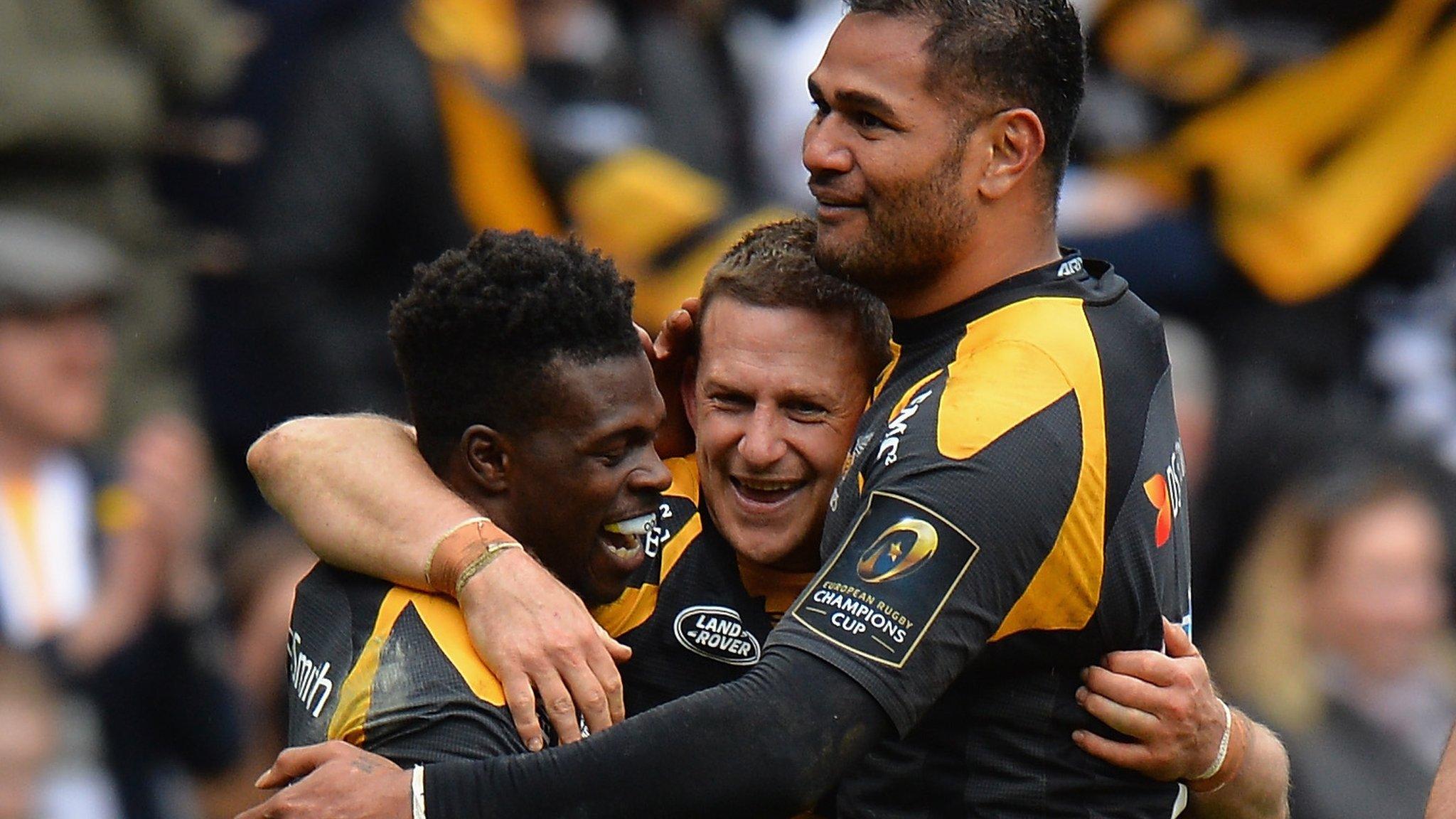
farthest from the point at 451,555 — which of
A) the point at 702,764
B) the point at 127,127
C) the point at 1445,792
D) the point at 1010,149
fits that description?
the point at 127,127

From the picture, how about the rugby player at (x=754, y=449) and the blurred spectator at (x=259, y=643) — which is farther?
the blurred spectator at (x=259, y=643)

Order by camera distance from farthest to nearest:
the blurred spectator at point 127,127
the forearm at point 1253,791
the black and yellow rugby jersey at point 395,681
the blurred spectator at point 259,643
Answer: the blurred spectator at point 127,127 → the blurred spectator at point 259,643 → the forearm at point 1253,791 → the black and yellow rugby jersey at point 395,681

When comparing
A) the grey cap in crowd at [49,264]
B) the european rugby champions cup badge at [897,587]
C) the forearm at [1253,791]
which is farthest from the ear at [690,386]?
the grey cap in crowd at [49,264]

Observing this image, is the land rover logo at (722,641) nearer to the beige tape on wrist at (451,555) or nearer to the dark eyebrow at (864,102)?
the beige tape on wrist at (451,555)

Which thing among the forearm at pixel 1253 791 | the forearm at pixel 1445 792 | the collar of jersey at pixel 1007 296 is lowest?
the forearm at pixel 1253 791

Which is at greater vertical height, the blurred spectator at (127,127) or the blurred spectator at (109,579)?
the blurred spectator at (127,127)

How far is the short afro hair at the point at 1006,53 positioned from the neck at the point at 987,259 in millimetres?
126

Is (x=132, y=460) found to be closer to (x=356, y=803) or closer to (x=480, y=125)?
(x=480, y=125)

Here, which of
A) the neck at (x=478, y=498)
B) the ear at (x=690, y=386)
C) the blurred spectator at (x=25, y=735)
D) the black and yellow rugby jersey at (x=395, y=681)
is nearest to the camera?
the black and yellow rugby jersey at (x=395, y=681)

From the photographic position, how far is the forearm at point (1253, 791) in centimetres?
418

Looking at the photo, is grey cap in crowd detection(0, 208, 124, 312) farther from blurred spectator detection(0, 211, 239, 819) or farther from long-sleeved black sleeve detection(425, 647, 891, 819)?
long-sleeved black sleeve detection(425, 647, 891, 819)

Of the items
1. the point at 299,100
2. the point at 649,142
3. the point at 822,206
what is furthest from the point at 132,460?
the point at 822,206

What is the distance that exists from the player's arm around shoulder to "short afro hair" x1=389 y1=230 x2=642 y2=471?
993 millimetres

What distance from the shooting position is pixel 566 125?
8023 millimetres
